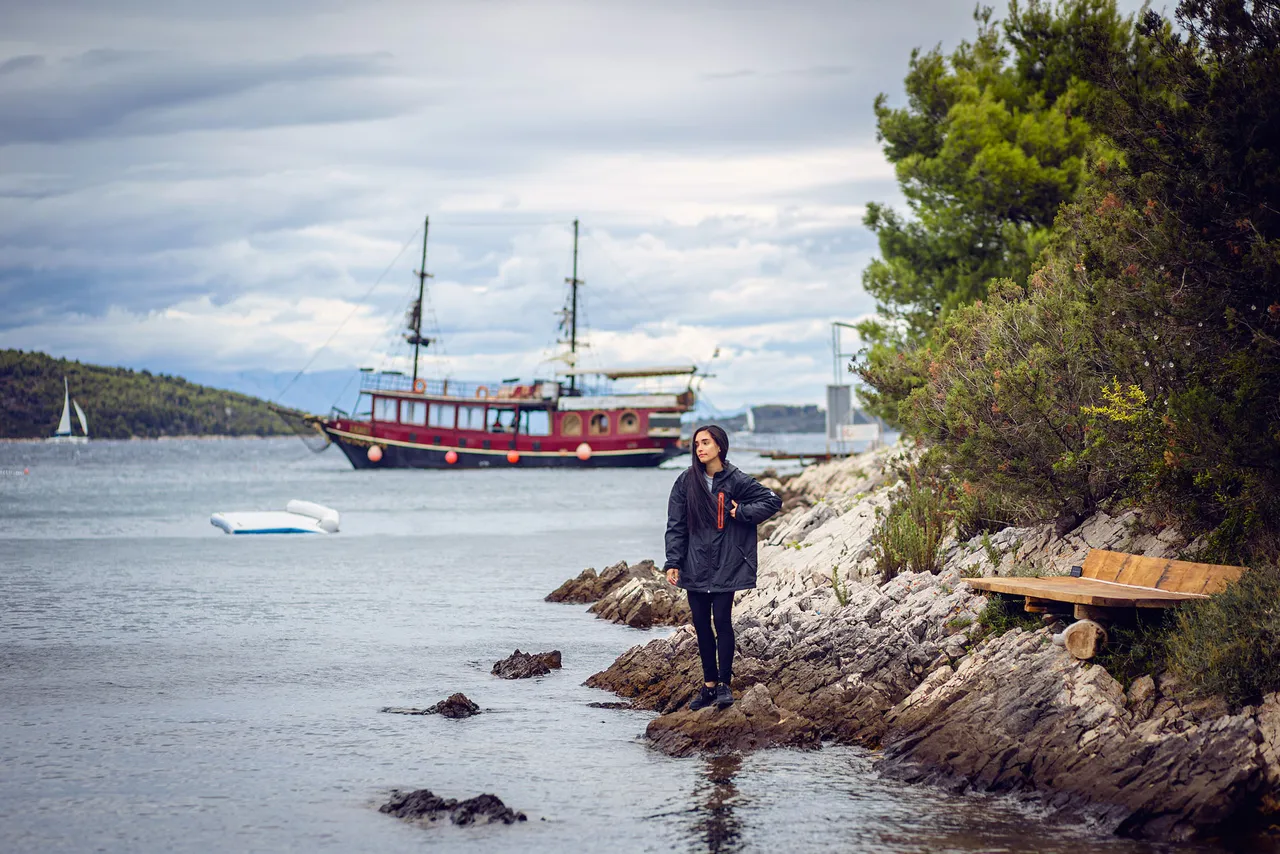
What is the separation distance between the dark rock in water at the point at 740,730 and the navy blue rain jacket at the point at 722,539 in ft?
3.25

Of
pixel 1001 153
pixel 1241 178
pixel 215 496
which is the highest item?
pixel 1001 153

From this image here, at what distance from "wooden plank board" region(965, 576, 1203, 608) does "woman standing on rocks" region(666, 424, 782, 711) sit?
1.71 m

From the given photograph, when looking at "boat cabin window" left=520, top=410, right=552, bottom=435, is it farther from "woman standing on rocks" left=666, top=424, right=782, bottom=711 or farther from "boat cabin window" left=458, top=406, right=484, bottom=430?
"woman standing on rocks" left=666, top=424, right=782, bottom=711

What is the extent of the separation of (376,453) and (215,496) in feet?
60.7

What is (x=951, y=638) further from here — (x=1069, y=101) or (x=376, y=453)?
(x=376, y=453)

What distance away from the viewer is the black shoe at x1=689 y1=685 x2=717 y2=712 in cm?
987

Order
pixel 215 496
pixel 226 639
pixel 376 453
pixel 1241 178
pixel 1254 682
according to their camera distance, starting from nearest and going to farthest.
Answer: pixel 1254 682 → pixel 1241 178 → pixel 226 639 → pixel 215 496 → pixel 376 453

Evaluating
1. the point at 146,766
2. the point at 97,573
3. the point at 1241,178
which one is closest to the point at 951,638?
the point at 1241,178

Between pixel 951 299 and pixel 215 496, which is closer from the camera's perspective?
pixel 951 299

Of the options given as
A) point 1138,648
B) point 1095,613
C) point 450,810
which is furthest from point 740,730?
point 1138,648

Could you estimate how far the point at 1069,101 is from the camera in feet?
78.9

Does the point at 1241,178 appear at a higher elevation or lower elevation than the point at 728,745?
higher

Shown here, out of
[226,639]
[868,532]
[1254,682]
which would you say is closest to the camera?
[1254,682]

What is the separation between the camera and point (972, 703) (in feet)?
29.0
